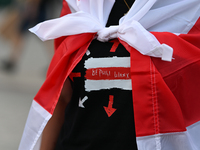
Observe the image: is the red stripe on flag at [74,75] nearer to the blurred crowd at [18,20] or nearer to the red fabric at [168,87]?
the red fabric at [168,87]

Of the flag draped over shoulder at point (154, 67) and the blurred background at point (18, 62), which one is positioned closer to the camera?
the flag draped over shoulder at point (154, 67)

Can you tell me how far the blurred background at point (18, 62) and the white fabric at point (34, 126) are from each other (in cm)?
64

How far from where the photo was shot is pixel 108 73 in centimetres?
58

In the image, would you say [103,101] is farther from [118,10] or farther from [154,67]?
[118,10]

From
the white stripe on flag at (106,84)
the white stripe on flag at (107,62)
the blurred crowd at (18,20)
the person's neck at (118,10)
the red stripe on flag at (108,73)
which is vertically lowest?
the white stripe on flag at (106,84)

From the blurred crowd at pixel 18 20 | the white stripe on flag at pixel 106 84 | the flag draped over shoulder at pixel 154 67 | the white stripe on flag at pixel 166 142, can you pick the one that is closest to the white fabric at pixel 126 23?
the flag draped over shoulder at pixel 154 67

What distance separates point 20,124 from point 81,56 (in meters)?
0.96

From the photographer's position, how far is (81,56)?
Answer: 0.63 meters

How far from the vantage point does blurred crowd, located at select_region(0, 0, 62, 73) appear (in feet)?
3.93

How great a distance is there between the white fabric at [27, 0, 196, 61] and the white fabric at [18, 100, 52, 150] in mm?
262

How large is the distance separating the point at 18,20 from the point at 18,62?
283mm

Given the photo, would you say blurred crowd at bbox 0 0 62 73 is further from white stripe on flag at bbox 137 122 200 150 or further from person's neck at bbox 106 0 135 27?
white stripe on flag at bbox 137 122 200 150

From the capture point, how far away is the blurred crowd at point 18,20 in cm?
120

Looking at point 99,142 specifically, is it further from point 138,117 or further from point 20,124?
point 20,124
